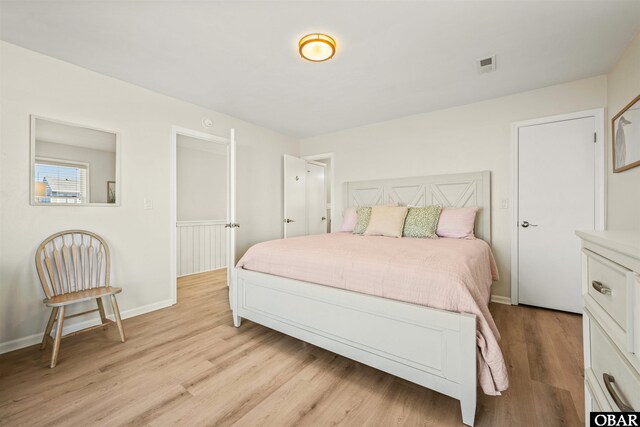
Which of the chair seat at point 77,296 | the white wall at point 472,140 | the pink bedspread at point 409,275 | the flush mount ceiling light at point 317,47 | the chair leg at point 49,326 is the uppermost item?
the flush mount ceiling light at point 317,47

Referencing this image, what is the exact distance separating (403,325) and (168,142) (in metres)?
3.01

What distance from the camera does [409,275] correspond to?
1532 millimetres

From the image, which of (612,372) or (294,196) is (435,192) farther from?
(612,372)

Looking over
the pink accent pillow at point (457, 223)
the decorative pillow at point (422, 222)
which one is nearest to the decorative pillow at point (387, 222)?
the decorative pillow at point (422, 222)

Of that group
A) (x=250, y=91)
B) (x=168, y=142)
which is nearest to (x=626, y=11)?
(x=250, y=91)

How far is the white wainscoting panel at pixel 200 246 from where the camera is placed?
441 cm

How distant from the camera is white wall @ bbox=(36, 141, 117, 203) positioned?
7.52 feet

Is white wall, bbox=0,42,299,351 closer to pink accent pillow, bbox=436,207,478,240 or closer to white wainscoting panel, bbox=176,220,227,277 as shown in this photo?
white wainscoting panel, bbox=176,220,227,277

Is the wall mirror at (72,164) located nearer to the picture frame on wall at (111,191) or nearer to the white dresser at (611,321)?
the picture frame on wall at (111,191)

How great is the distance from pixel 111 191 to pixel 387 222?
285cm

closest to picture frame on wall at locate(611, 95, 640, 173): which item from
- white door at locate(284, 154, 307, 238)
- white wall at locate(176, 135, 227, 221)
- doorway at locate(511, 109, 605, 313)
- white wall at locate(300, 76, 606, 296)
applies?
doorway at locate(511, 109, 605, 313)

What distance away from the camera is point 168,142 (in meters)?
3.00

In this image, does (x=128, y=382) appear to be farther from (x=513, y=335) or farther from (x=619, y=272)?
(x=513, y=335)

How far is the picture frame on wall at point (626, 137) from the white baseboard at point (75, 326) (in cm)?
441
